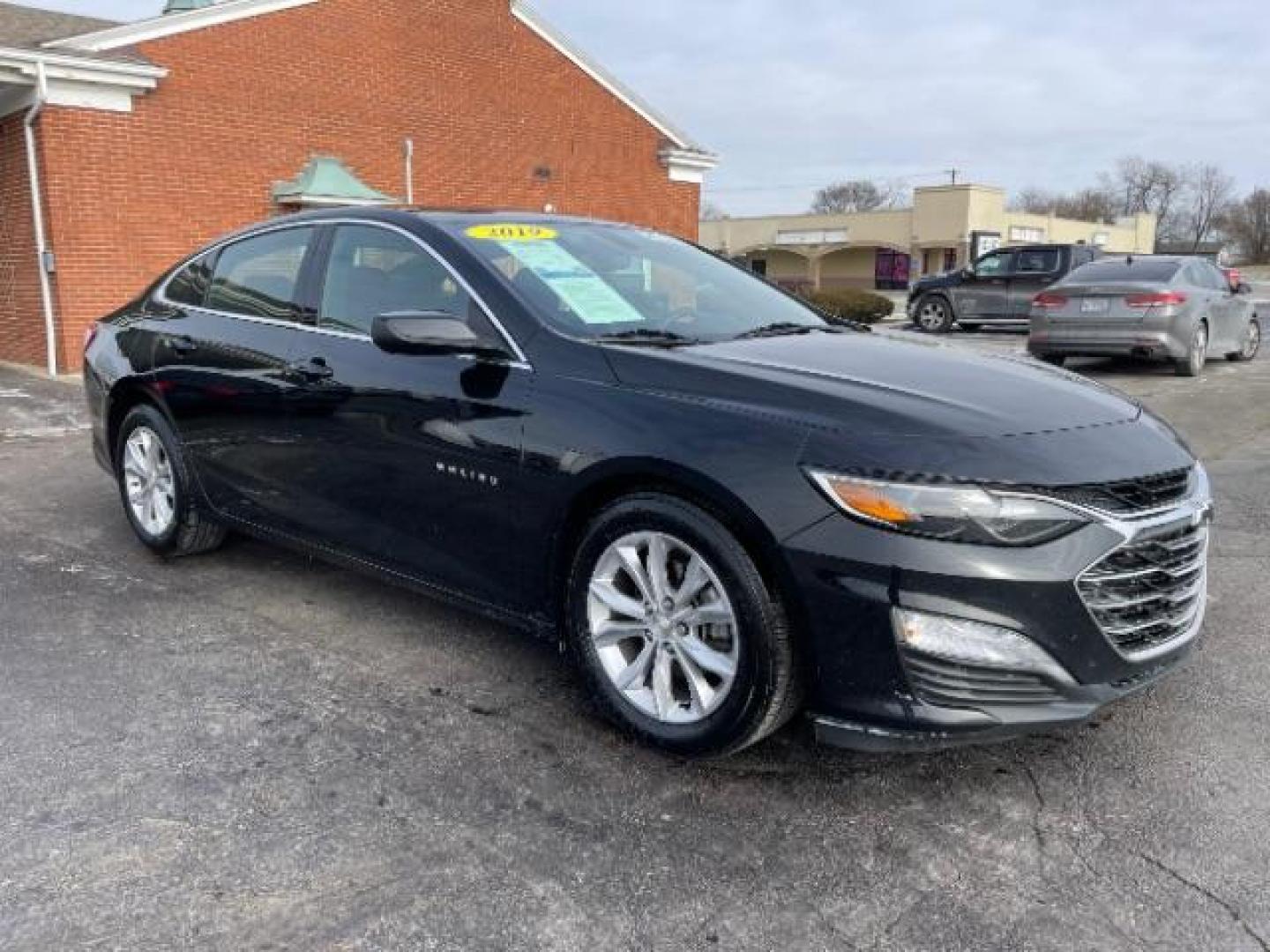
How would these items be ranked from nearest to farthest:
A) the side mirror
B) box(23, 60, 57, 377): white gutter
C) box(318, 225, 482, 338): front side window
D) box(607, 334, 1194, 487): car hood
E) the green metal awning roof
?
box(607, 334, 1194, 487): car hood, the side mirror, box(318, 225, 482, 338): front side window, box(23, 60, 57, 377): white gutter, the green metal awning roof

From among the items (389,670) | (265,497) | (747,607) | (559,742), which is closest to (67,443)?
(265,497)

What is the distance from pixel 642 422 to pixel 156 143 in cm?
1157

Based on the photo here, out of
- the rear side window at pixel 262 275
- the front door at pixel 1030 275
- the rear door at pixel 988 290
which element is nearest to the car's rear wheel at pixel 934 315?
the rear door at pixel 988 290

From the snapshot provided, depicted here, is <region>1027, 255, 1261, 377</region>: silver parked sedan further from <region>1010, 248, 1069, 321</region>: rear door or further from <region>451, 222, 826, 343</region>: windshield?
<region>451, 222, 826, 343</region>: windshield

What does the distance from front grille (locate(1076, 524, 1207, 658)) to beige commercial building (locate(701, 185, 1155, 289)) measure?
43298 mm

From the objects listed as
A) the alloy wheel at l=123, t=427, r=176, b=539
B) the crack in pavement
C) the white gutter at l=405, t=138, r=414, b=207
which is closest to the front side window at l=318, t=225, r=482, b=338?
the alloy wheel at l=123, t=427, r=176, b=539

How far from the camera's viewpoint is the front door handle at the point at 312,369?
155 inches

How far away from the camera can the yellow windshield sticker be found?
12.5ft

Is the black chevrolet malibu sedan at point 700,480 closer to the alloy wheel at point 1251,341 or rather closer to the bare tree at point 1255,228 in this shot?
the alloy wheel at point 1251,341

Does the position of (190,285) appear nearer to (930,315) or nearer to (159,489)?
(159,489)

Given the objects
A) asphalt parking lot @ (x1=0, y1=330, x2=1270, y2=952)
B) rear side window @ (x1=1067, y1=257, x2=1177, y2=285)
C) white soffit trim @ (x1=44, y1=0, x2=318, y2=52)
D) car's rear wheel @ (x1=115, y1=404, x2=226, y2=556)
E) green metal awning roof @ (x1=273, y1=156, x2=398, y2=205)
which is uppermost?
white soffit trim @ (x1=44, y1=0, x2=318, y2=52)

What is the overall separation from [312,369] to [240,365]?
56cm

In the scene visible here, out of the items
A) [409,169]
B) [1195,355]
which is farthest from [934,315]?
[409,169]

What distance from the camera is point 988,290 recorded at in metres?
19.1
